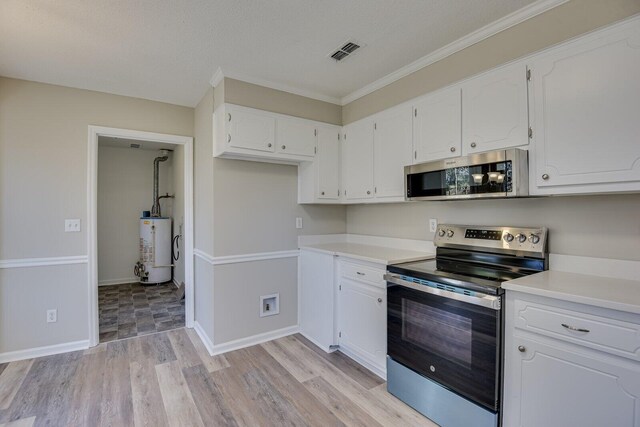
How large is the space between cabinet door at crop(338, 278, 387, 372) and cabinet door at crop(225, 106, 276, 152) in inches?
56.4

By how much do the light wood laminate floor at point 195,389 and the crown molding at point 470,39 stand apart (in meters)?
2.49

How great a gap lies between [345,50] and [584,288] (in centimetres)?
210

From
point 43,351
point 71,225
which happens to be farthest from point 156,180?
point 43,351

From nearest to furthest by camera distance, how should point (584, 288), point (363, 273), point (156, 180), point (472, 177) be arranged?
1. point (584, 288)
2. point (472, 177)
3. point (363, 273)
4. point (156, 180)

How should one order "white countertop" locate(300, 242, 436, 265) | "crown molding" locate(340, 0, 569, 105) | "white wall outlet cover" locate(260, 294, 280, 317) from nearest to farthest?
"crown molding" locate(340, 0, 569, 105), "white countertop" locate(300, 242, 436, 265), "white wall outlet cover" locate(260, 294, 280, 317)

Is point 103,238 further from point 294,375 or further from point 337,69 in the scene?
point 337,69

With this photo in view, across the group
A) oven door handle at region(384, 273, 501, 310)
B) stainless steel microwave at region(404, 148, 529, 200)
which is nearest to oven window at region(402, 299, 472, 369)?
oven door handle at region(384, 273, 501, 310)

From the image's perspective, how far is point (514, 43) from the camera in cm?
196

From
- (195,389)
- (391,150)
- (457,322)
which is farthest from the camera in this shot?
(391,150)

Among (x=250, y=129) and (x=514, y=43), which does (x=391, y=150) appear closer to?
(x=514, y=43)

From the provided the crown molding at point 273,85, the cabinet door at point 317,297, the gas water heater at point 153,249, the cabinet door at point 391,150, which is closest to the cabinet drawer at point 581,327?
the cabinet door at point 391,150

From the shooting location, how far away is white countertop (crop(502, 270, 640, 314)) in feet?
4.22

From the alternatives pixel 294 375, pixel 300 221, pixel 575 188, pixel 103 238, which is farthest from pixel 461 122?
pixel 103 238

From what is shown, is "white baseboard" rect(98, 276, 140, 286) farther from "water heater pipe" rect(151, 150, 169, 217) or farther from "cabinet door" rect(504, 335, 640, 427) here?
"cabinet door" rect(504, 335, 640, 427)
